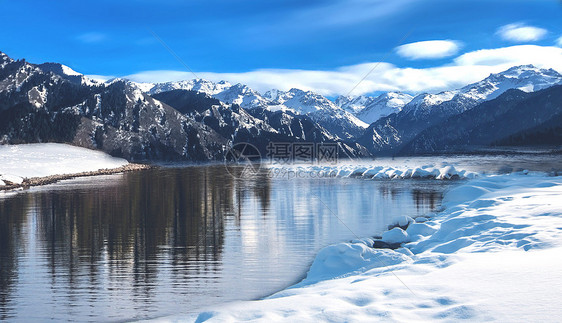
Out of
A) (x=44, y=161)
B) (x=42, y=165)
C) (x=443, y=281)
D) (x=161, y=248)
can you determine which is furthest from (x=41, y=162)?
(x=443, y=281)

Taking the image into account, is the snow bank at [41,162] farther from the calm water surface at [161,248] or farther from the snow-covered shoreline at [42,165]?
the calm water surface at [161,248]

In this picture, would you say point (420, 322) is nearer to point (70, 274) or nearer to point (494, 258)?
point (494, 258)

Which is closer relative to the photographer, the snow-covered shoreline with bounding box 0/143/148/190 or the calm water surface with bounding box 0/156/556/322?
the calm water surface with bounding box 0/156/556/322

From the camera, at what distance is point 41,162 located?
104125 millimetres

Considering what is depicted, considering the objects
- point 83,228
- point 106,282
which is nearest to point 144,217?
point 83,228

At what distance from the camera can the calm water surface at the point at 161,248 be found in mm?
16047

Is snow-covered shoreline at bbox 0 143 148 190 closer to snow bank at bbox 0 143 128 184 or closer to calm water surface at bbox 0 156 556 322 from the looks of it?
snow bank at bbox 0 143 128 184

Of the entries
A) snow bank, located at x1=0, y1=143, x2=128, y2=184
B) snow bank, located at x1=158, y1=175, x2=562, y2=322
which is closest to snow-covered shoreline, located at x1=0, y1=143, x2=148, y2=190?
snow bank, located at x1=0, y1=143, x2=128, y2=184

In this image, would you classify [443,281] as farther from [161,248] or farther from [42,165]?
[42,165]

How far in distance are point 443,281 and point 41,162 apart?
374ft

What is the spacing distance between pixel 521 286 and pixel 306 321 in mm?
5753

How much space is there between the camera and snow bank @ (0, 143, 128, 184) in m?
85.9

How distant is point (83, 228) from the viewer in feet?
101

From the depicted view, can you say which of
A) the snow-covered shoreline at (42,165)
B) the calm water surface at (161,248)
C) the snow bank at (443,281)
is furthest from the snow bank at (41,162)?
the snow bank at (443,281)
